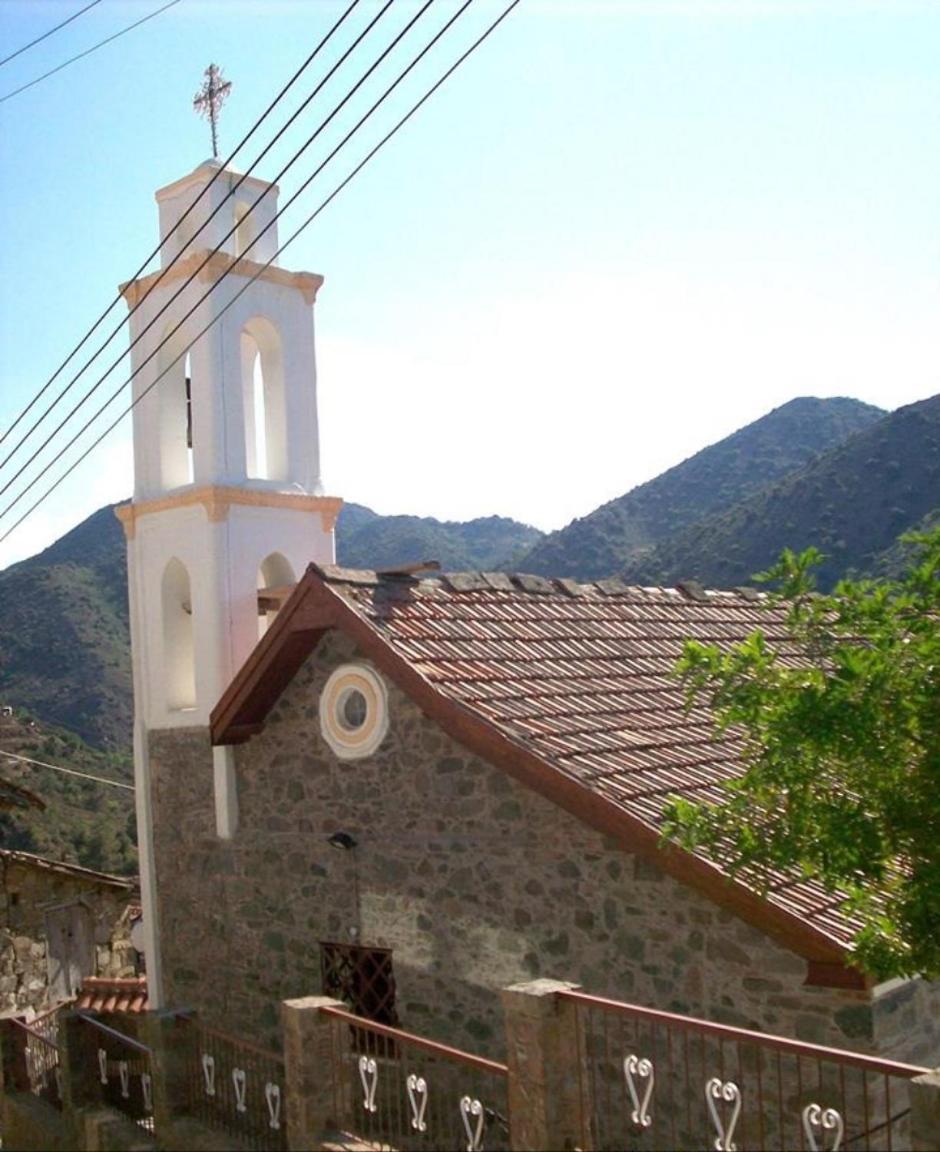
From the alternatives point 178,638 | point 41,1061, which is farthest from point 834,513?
point 41,1061

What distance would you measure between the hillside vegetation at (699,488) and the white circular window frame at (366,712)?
30342 mm

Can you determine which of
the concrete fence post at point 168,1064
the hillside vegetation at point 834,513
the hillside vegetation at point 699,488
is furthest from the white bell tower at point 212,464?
the hillside vegetation at point 699,488

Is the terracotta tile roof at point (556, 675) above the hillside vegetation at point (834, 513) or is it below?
below

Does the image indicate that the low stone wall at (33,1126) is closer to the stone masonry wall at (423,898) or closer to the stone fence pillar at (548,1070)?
the stone masonry wall at (423,898)

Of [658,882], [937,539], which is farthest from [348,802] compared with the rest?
[937,539]

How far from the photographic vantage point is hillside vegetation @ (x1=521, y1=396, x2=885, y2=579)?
42.3 meters

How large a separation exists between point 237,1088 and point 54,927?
373 inches

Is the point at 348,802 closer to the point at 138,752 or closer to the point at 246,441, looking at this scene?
the point at 138,752

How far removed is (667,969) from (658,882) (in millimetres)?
503

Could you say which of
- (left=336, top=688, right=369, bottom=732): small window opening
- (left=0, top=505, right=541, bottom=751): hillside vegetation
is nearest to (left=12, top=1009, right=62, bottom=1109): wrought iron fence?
(left=336, top=688, right=369, bottom=732): small window opening

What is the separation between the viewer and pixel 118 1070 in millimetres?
8789

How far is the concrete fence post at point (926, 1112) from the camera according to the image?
13.3 ft

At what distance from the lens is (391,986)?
913cm

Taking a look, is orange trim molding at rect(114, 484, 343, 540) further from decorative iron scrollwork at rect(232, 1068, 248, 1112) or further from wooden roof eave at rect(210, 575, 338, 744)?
decorative iron scrollwork at rect(232, 1068, 248, 1112)
